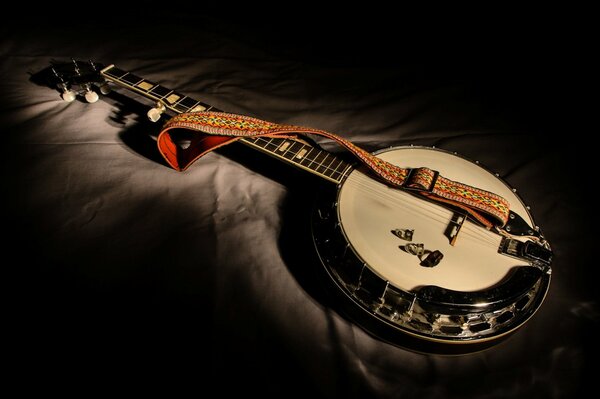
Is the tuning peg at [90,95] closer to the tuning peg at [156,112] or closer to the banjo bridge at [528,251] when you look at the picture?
the tuning peg at [156,112]

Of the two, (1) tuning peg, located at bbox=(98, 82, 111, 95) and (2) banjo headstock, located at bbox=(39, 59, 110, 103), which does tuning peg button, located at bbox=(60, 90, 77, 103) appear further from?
(1) tuning peg, located at bbox=(98, 82, 111, 95)

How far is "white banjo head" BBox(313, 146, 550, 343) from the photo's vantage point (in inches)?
31.3

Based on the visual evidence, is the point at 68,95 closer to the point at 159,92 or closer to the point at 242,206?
the point at 159,92

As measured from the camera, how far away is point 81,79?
132 centimetres

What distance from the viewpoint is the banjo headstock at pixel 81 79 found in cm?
131

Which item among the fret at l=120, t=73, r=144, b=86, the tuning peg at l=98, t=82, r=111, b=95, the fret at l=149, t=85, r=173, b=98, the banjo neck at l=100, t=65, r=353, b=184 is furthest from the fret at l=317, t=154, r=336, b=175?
the tuning peg at l=98, t=82, r=111, b=95

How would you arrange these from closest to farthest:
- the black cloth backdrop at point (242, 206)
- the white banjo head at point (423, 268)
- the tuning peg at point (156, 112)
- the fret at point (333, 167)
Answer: the white banjo head at point (423, 268) < the black cloth backdrop at point (242, 206) < the fret at point (333, 167) < the tuning peg at point (156, 112)

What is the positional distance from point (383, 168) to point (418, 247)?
0.25 metres

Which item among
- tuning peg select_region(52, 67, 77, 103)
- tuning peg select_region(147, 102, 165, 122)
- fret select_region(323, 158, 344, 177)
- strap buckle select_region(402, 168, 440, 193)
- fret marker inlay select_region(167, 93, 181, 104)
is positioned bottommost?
strap buckle select_region(402, 168, 440, 193)

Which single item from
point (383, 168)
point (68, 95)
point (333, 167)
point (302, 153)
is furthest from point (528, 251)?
point (68, 95)

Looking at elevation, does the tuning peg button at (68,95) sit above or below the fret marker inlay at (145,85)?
above

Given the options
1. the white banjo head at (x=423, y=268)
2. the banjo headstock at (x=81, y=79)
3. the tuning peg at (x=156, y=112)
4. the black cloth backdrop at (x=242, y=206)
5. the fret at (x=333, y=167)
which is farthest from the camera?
the banjo headstock at (x=81, y=79)

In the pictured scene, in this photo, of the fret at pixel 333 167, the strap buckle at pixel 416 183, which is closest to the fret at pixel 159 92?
the fret at pixel 333 167

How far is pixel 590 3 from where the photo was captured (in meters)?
1.99
